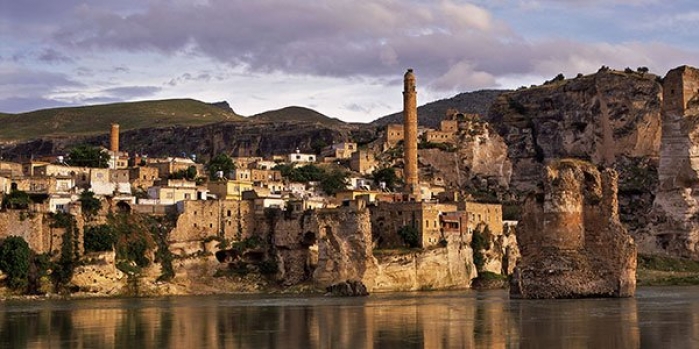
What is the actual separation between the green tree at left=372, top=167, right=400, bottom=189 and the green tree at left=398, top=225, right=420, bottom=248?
24.2 meters

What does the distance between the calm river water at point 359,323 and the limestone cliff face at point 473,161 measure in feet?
170

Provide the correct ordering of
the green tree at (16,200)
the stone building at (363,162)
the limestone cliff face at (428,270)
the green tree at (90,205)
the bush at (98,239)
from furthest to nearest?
the stone building at (363,162) < the limestone cliff face at (428,270) < the green tree at (90,205) < the green tree at (16,200) < the bush at (98,239)

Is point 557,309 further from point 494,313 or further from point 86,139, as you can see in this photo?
point 86,139

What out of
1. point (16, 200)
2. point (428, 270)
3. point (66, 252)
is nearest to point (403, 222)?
point (428, 270)

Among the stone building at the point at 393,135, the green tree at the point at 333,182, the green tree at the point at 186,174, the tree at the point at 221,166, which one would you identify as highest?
the stone building at the point at 393,135

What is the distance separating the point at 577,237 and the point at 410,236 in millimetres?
23408

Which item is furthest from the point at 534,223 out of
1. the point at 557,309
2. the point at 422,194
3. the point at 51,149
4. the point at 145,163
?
the point at 51,149

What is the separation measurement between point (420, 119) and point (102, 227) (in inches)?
4729

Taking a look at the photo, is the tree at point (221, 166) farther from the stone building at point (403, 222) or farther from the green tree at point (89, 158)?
the stone building at point (403, 222)

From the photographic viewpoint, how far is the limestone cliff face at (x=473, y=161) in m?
117

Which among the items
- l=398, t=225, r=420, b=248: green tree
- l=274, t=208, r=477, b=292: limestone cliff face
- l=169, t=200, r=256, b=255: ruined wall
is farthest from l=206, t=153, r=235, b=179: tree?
l=398, t=225, r=420, b=248: green tree

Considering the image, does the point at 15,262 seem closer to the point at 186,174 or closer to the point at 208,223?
the point at 208,223

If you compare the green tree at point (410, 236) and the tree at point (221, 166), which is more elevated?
the tree at point (221, 166)

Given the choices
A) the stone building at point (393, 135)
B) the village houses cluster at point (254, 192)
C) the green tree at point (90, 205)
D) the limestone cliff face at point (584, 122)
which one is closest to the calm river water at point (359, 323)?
the green tree at point (90, 205)
